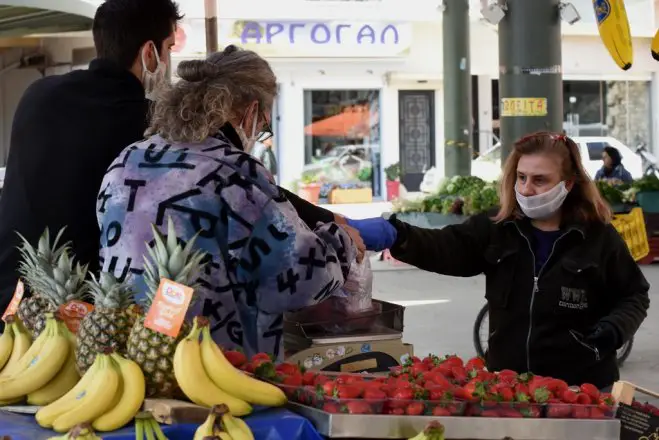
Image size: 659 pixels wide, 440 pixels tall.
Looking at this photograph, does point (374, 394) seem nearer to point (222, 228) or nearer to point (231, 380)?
point (231, 380)

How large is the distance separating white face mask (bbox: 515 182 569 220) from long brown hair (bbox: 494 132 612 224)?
70 millimetres

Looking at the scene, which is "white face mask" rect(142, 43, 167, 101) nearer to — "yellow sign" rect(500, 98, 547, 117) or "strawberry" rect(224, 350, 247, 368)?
"strawberry" rect(224, 350, 247, 368)

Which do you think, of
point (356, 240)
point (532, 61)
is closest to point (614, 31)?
point (532, 61)

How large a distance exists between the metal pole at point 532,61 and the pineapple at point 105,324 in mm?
7883

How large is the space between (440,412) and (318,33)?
22.1 metres

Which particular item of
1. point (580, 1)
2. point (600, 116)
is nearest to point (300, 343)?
point (580, 1)

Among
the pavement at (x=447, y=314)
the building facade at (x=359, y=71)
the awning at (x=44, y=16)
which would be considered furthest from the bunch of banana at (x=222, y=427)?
the building facade at (x=359, y=71)

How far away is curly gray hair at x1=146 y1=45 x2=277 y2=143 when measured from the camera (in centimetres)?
316

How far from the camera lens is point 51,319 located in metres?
2.63

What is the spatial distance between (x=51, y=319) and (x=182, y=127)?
78 centimetres

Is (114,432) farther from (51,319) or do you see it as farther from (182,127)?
(182,127)

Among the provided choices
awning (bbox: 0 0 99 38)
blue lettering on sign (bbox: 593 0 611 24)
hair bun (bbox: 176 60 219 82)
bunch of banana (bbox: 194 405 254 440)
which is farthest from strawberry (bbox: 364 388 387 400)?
blue lettering on sign (bbox: 593 0 611 24)

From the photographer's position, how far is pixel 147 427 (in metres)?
2.26

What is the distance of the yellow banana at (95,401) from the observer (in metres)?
2.30
